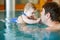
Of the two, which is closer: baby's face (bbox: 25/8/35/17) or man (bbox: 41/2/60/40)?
man (bbox: 41/2/60/40)

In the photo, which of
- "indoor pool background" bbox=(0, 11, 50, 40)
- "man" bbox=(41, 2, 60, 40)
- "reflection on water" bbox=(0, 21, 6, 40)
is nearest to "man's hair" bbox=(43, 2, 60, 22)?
"man" bbox=(41, 2, 60, 40)

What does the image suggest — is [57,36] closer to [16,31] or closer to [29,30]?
[29,30]

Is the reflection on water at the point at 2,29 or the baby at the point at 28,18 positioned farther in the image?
the baby at the point at 28,18

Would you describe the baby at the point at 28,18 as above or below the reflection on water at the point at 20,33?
above

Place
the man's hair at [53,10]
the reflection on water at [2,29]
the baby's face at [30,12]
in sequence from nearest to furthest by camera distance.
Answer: the reflection on water at [2,29] → the man's hair at [53,10] → the baby's face at [30,12]

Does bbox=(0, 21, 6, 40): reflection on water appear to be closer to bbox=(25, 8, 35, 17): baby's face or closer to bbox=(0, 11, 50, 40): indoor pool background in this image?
bbox=(0, 11, 50, 40): indoor pool background

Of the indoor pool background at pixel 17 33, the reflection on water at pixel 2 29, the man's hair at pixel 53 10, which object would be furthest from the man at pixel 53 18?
the reflection on water at pixel 2 29

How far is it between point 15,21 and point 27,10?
0.24 metres

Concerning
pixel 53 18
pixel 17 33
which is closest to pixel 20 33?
pixel 17 33

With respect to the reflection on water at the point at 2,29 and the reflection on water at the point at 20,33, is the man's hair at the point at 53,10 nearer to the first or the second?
the reflection on water at the point at 20,33

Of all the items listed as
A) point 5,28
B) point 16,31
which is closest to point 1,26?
point 5,28

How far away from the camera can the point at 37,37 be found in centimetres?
181

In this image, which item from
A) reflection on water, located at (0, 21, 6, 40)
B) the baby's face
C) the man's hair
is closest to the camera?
reflection on water, located at (0, 21, 6, 40)

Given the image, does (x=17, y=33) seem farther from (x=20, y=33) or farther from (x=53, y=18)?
(x=53, y=18)
